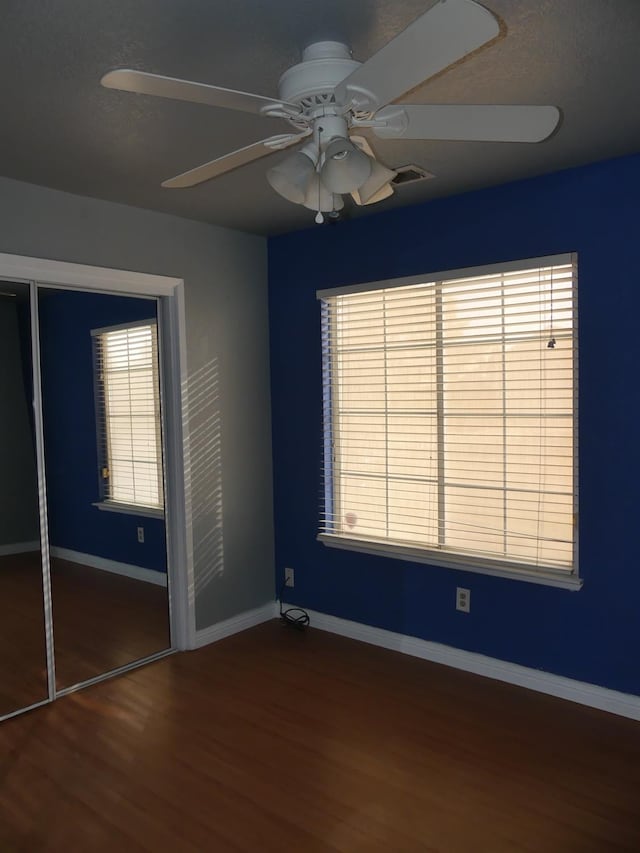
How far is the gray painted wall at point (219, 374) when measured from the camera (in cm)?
352

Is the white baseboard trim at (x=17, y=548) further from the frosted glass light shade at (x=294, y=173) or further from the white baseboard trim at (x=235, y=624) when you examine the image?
the frosted glass light shade at (x=294, y=173)

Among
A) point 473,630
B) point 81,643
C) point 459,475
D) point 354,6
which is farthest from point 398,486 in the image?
point 354,6

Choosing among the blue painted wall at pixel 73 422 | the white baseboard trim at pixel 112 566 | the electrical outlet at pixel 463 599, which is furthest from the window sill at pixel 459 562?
the blue painted wall at pixel 73 422

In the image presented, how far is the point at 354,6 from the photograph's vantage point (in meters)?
1.71

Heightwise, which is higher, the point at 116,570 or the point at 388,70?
the point at 388,70

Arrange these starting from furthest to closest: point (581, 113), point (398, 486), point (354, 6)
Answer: point (398, 486) → point (581, 113) → point (354, 6)

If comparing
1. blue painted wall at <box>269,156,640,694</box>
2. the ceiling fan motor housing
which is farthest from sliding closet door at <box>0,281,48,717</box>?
the ceiling fan motor housing

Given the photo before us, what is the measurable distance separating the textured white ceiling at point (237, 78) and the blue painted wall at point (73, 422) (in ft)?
1.97

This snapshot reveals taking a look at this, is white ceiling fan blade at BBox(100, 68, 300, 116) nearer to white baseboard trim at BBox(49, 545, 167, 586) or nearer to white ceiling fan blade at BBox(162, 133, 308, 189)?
white ceiling fan blade at BBox(162, 133, 308, 189)

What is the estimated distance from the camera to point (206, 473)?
3.91 metres

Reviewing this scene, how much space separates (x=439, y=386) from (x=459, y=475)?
48cm

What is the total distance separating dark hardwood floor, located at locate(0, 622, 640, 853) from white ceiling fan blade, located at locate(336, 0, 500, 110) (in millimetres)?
2235

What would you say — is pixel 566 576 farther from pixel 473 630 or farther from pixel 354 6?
pixel 354 6

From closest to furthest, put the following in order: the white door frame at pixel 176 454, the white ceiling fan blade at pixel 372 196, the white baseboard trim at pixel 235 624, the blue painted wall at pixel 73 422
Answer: the white ceiling fan blade at pixel 372 196
the blue painted wall at pixel 73 422
the white door frame at pixel 176 454
the white baseboard trim at pixel 235 624
